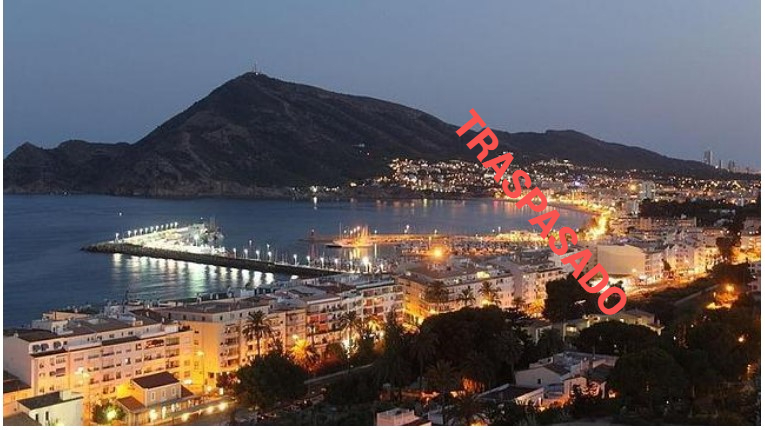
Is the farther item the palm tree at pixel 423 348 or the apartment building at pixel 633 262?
the apartment building at pixel 633 262

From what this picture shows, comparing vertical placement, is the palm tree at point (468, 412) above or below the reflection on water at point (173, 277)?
above

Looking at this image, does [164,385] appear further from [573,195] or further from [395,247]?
[573,195]

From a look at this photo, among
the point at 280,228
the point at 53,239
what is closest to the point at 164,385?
the point at 53,239

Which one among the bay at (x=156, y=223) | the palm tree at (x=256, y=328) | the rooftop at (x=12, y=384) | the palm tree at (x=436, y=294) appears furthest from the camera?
the bay at (x=156, y=223)

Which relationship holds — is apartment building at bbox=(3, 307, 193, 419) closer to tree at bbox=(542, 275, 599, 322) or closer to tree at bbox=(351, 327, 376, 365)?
tree at bbox=(351, 327, 376, 365)

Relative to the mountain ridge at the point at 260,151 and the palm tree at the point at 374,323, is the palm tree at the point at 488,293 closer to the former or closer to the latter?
the palm tree at the point at 374,323

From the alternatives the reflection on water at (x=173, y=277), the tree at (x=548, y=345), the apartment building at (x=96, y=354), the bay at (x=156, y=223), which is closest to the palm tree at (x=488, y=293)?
the tree at (x=548, y=345)
